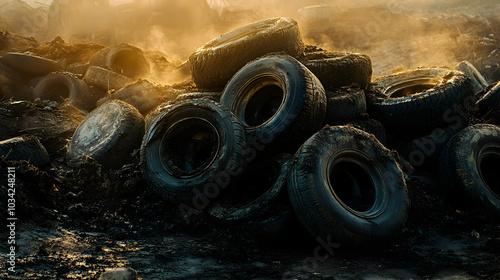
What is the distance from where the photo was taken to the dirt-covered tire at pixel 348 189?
8.87ft

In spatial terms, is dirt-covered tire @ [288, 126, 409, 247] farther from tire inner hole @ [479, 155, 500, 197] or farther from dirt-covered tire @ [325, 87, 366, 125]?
tire inner hole @ [479, 155, 500, 197]

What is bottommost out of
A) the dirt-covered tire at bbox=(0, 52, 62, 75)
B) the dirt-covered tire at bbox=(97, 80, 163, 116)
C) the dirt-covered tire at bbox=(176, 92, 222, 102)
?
the dirt-covered tire at bbox=(176, 92, 222, 102)

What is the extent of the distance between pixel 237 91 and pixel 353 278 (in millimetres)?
2819

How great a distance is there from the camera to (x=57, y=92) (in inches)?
302

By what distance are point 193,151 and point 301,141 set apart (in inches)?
53.1

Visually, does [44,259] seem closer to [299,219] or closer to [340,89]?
[299,219]

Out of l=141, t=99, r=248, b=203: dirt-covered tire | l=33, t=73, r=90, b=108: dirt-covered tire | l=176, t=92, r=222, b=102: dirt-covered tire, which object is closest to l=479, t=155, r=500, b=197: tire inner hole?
l=141, t=99, r=248, b=203: dirt-covered tire

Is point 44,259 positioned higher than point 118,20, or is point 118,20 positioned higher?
point 118,20

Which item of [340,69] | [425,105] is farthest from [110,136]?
[425,105]

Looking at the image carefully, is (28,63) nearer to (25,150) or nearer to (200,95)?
(25,150)

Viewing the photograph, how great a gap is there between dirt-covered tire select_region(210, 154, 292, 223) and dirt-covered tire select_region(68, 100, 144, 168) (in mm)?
1798

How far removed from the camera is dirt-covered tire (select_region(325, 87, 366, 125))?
13.6 ft

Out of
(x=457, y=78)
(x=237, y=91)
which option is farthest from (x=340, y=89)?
(x=457, y=78)

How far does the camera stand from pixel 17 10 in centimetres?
2150
